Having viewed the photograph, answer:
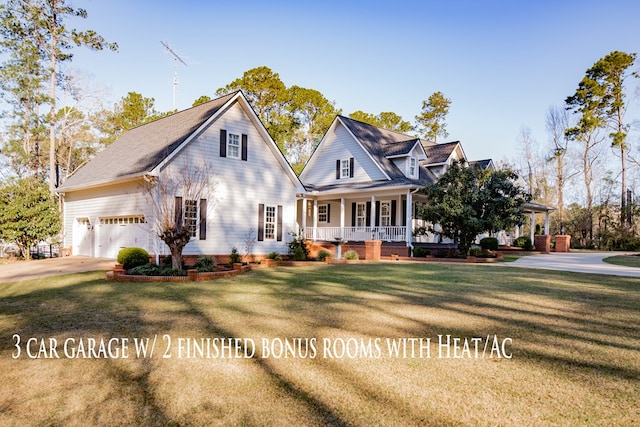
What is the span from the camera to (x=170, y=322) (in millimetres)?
6367

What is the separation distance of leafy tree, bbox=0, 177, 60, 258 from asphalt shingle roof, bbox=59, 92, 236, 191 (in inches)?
59.7

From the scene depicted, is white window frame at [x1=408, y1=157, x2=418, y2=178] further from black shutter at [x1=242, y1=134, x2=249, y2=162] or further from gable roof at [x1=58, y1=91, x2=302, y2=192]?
black shutter at [x1=242, y1=134, x2=249, y2=162]

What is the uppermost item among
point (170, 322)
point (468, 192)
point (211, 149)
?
point (211, 149)

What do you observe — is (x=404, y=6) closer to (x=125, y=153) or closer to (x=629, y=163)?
(x=125, y=153)

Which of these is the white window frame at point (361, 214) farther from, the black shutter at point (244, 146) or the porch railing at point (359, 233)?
the black shutter at point (244, 146)

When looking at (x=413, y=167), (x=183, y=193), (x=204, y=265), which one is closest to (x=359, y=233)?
(x=413, y=167)

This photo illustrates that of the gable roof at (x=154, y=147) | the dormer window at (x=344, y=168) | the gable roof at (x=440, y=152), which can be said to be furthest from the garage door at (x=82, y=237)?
the gable roof at (x=440, y=152)

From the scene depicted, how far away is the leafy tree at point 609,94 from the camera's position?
32531 millimetres

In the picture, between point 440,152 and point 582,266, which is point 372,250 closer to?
point 582,266

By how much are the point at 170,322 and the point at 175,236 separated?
579cm

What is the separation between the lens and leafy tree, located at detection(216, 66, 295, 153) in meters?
34.7

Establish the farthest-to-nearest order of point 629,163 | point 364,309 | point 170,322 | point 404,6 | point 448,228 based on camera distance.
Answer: point 629,163 < point 448,228 < point 404,6 < point 364,309 < point 170,322

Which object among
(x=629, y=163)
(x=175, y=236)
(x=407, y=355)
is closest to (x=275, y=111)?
(x=175, y=236)

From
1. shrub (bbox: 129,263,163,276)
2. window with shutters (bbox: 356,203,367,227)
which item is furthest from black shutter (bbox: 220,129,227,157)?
window with shutters (bbox: 356,203,367,227)
